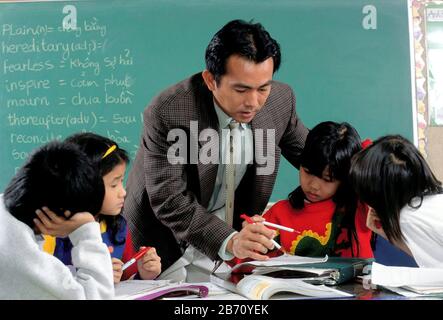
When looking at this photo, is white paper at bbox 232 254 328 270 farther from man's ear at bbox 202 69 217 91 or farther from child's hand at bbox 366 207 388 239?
man's ear at bbox 202 69 217 91

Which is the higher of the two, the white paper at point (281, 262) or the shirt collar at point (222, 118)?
the shirt collar at point (222, 118)

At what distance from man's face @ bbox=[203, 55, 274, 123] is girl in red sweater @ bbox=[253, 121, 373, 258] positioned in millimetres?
207

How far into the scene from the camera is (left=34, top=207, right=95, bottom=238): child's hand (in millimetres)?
1015

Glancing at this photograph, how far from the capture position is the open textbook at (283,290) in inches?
43.2

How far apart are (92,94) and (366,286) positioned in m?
1.29

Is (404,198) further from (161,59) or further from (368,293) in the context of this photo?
(161,59)

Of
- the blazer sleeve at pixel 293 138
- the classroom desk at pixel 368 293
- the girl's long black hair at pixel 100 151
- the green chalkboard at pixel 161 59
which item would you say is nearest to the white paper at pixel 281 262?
the classroom desk at pixel 368 293

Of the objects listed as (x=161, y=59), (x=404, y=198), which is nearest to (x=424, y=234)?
(x=404, y=198)

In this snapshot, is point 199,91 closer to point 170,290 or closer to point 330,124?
point 330,124

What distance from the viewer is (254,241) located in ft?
4.41

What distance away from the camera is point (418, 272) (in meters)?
1.17

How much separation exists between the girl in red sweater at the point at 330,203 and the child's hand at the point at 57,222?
688mm

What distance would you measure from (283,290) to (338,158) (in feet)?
1.85

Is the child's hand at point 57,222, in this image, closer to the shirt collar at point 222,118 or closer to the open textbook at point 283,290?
the open textbook at point 283,290
